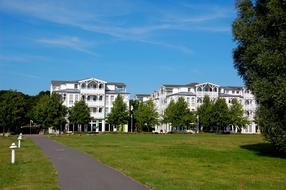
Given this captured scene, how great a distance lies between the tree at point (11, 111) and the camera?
3509 inches

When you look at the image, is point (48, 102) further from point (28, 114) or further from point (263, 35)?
point (263, 35)

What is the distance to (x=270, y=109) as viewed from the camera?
3158 centimetres

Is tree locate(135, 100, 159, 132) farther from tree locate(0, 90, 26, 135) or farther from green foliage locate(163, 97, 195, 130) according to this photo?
tree locate(0, 90, 26, 135)

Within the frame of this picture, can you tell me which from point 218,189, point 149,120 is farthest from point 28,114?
point 218,189

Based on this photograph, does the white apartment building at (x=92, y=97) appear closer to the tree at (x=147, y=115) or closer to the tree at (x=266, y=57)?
the tree at (x=147, y=115)

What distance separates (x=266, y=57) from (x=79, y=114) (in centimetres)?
7977

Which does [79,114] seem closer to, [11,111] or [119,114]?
[119,114]

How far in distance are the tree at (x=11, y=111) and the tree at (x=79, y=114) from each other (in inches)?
616

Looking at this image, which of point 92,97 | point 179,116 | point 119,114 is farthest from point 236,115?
point 92,97

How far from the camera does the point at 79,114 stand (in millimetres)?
106062

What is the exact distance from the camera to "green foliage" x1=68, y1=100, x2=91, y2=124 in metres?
106

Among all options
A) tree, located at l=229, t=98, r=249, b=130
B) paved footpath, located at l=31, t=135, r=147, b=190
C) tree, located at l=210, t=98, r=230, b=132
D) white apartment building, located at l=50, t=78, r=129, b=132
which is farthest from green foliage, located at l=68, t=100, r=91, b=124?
paved footpath, located at l=31, t=135, r=147, b=190

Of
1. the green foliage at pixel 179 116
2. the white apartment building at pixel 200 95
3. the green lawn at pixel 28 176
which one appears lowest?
the green lawn at pixel 28 176

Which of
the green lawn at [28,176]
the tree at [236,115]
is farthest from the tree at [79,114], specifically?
the green lawn at [28,176]
